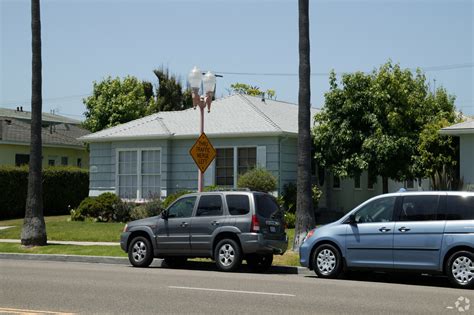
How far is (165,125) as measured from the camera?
104ft

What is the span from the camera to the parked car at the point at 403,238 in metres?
13.8

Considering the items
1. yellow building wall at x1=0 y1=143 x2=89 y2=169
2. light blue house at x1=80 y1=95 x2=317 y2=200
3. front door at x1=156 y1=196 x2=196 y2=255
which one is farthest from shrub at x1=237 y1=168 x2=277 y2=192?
yellow building wall at x1=0 y1=143 x2=89 y2=169

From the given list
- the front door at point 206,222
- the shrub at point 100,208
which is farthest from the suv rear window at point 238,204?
the shrub at point 100,208

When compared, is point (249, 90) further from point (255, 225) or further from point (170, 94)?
point (255, 225)

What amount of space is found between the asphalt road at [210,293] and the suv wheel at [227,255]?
0.25 meters

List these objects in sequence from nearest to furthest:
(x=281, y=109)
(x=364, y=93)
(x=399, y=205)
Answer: (x=399, y=205) → (x=364, y=93) → (x=281, y=109)

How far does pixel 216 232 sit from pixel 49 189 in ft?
73.5

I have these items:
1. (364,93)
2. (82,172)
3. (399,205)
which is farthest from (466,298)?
(82,172)

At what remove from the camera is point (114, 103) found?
4762 centimetres

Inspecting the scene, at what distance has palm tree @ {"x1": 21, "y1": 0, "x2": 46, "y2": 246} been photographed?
2188 cm

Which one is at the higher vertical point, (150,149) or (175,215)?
(150,149)

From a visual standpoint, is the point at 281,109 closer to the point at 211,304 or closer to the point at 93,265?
the point at 93,265

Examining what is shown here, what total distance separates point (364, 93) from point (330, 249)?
13.8 meters

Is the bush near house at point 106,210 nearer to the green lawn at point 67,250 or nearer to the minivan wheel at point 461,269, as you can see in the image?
the green lawn at point 67,250
